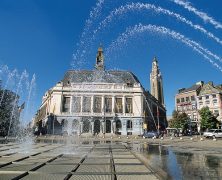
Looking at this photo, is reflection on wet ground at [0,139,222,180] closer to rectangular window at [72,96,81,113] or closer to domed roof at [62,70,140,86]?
rectangular window at [72,96,81,113]

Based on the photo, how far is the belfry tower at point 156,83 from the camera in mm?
129000

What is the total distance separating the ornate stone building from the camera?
76500 millimetres

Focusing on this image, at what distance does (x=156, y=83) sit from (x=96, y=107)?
191 ft

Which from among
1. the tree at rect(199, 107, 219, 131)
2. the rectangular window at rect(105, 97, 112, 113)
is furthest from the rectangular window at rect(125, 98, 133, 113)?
the tree at rect(199, 107, 219, 131)

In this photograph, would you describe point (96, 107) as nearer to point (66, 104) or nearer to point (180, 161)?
point (66, 104)

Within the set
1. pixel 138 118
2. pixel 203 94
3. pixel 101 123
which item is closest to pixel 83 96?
pixel 101 123

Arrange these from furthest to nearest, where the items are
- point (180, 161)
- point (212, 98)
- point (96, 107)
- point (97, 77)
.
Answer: point (97, 77), point (96, 107), point (212, 98), point (180, 161)

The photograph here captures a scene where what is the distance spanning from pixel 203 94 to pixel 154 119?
89.2ft

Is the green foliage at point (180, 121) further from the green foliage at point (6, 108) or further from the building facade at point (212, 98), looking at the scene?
the green foliage at point (6, 108)

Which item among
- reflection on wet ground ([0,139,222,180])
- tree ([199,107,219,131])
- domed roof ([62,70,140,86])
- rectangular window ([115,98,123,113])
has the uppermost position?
domed roof ([62,70,140,86])

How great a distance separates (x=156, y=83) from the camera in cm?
12912

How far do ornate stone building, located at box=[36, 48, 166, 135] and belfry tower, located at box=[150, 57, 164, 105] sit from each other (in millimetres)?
42764

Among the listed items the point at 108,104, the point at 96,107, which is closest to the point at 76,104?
the point at 96,107

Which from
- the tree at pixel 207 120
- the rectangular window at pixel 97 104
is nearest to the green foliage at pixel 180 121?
the tree at pixel 207 120
